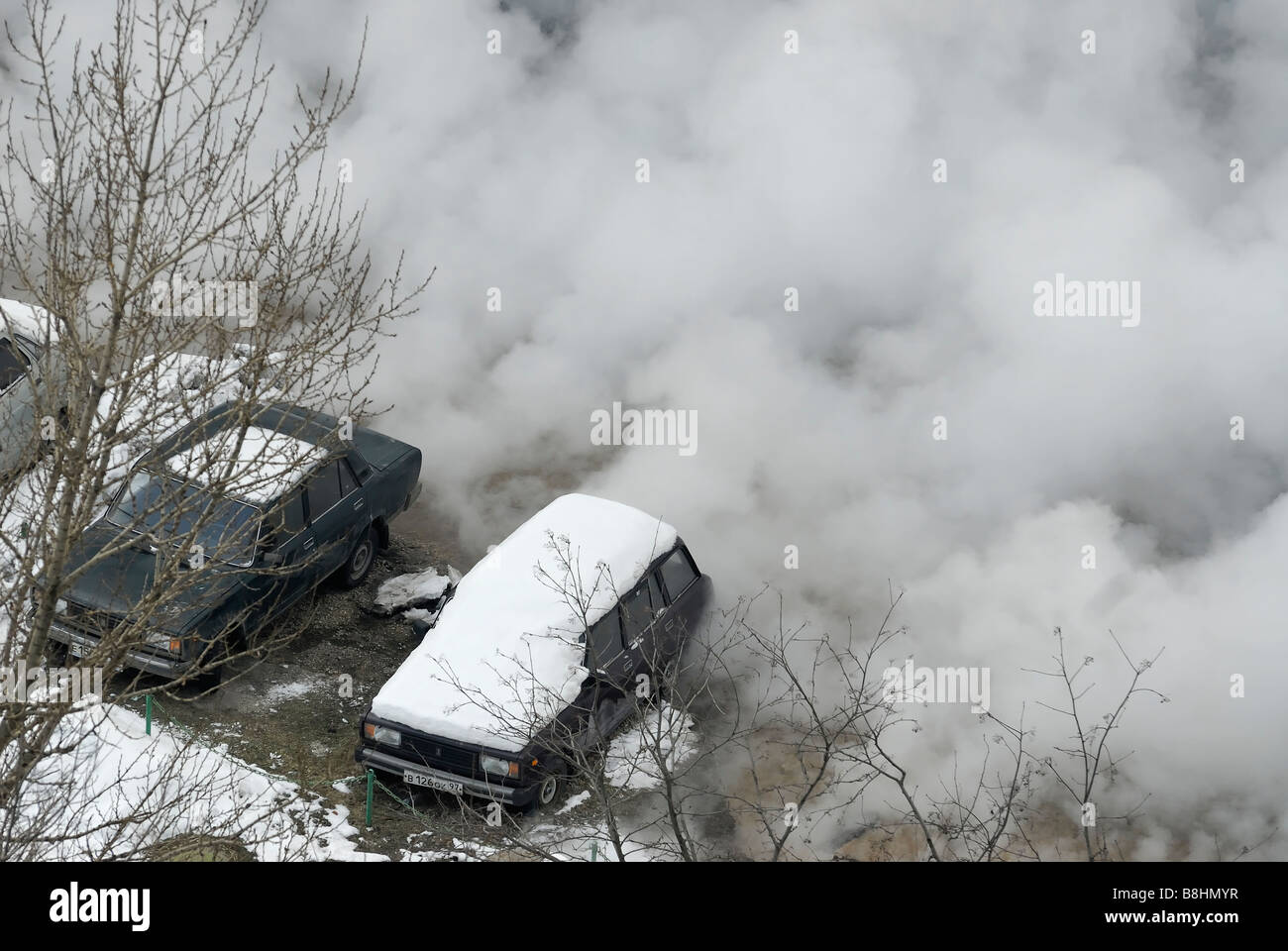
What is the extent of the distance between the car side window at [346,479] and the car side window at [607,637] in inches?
114

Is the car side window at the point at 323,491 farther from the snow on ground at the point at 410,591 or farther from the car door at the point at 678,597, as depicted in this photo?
the car door at the point at 678,597

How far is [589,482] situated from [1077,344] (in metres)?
5.06

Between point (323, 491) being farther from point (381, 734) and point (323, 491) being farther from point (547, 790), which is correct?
point (547, 790)

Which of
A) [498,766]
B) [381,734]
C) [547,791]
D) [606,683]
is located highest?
[606,683]

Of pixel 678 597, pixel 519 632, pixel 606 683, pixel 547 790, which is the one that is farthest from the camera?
pixel 678 597

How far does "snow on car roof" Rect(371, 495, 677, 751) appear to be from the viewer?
8.82 m

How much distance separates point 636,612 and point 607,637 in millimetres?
441

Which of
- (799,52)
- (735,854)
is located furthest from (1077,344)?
(735,854)

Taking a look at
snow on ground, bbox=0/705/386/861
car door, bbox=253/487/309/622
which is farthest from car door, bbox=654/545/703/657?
car door, bbox=253/487/309/622

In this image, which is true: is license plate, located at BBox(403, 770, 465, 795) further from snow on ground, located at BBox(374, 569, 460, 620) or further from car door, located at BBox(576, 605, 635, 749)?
snow on ground, located at BBox(374, 569, 460, 620)

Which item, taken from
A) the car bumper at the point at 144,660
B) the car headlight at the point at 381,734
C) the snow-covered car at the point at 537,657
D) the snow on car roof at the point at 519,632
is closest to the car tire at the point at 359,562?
the snow-covered car at the point at 537,657

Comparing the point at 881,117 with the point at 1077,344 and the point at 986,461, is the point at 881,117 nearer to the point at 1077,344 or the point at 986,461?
the point at 1077,344

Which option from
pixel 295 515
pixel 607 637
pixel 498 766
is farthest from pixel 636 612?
pixel 295 515

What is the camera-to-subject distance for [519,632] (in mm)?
9336
